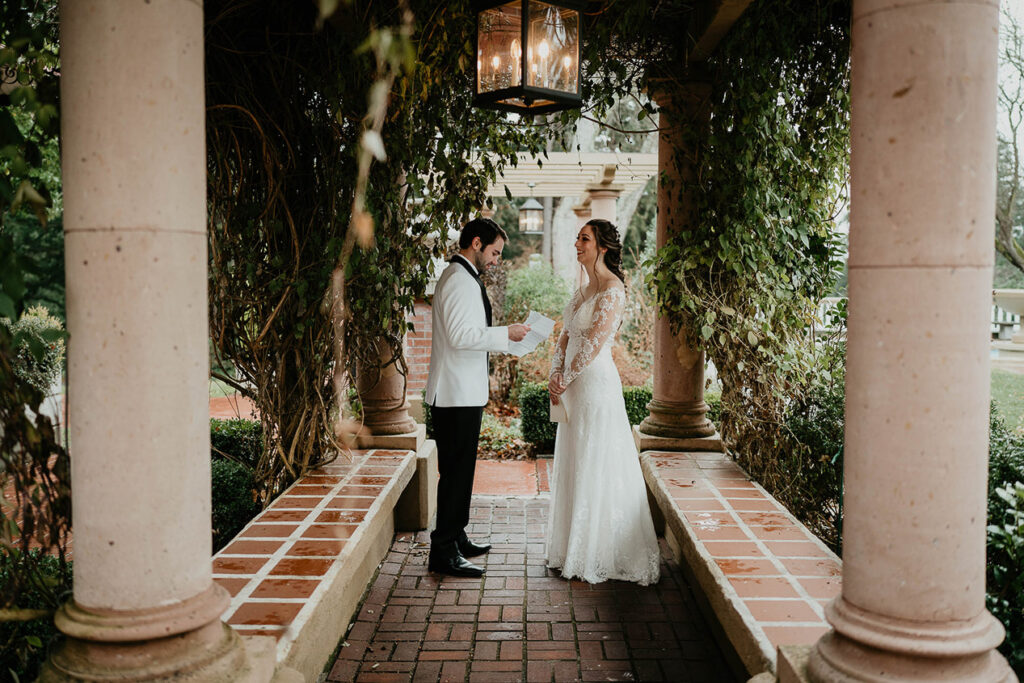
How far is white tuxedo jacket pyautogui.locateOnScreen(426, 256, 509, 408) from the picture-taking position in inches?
173

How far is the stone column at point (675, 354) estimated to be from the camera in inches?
210

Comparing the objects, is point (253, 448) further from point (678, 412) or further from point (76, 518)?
point (76, 518)

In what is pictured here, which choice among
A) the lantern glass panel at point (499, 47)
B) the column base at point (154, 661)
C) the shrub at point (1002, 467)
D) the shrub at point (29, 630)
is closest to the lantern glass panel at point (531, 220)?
the shrub at point (1002, 467)

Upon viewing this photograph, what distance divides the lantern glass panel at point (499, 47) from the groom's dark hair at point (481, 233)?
0.98m

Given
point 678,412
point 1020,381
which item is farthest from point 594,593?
point 1020,381

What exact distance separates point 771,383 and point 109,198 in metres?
4.00

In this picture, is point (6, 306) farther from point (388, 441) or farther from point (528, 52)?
point (388, 441)

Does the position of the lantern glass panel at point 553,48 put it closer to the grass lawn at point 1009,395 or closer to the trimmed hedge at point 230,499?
the trimmed hedge at point 230,499

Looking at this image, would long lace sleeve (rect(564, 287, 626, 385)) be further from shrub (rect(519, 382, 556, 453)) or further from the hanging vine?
shrub (rect(519, 382, 556, 453))

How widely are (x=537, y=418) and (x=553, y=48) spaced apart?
17.9 ft

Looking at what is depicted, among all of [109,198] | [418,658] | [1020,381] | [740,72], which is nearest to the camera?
[109,198]

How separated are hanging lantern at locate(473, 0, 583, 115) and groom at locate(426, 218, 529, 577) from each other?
3.42 ft

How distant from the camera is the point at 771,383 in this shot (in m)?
4.99

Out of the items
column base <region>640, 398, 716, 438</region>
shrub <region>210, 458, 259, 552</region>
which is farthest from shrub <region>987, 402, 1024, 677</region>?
shrub <region>210, 458, 259, 552</region>
